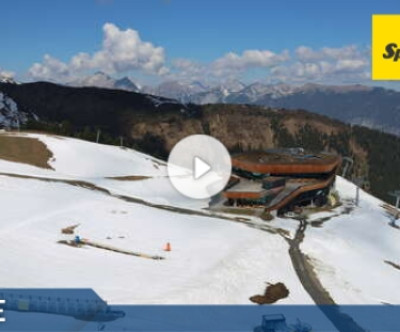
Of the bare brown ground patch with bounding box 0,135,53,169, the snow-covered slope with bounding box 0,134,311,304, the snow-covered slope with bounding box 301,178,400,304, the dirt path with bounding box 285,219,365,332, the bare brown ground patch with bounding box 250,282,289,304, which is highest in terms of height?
the bare brown ground patch with bounding box 0,135,53,169

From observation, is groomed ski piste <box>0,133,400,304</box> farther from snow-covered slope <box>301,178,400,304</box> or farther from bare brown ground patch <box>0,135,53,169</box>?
bare brown ground patch <box>0,135,53,169</box>

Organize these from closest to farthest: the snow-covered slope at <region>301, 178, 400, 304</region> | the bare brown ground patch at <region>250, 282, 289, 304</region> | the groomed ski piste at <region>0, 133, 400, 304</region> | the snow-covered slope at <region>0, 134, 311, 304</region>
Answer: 1. the snow-covered slope at <region>0, 134, 311, 304</region>
2. the groomed ski piste at <region>0, 133, 400, 304</region>
3. the bare brown ground patch at <region>250, 282, 289, 304</region>
4. the snow-covered slope at <region>301, 178, 400, 304</region>

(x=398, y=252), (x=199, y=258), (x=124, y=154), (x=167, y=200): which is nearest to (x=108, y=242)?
(x=199, y=258)

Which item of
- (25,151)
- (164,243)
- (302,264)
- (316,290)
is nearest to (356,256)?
(302,264)

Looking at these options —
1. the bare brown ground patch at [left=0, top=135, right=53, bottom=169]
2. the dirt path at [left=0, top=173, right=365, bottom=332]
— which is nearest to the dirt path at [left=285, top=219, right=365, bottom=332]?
the dirt path at [left=0, top=173, right=365, bottom=332]

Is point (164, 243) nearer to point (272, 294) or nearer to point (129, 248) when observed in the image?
point (129, 248)

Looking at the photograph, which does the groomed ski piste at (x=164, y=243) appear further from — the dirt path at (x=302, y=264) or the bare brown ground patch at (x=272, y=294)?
the bare brown ground patch at (x=272, y=294)
